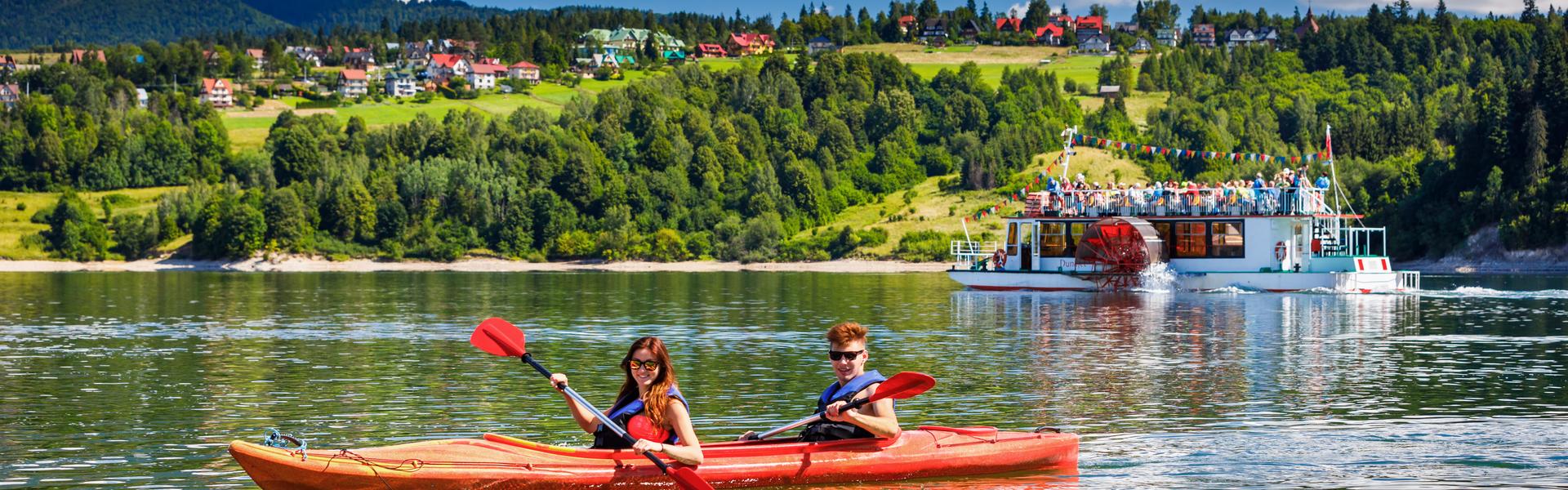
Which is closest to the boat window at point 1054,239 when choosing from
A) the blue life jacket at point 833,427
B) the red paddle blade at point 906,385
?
the blue life jacket at point 833,427

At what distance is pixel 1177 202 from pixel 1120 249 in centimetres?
337

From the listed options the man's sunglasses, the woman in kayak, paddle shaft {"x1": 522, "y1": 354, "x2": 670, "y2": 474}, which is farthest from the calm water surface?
paddle shaft {"x1": 522, "y1": 354, "x2": 670, "y2": 474}

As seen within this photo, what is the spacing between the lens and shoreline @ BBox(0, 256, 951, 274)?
448ft

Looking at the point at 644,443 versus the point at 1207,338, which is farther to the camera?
the point at 1207,338

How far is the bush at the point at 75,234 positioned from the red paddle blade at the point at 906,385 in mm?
132219

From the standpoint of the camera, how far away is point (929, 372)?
37.9m

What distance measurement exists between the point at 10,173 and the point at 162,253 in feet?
103

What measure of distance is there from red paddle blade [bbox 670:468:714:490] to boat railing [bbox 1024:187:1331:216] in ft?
189

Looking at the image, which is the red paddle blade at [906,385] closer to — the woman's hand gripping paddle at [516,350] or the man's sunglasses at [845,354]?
the man's sunglasses at [845,354]

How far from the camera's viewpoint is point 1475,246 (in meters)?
113

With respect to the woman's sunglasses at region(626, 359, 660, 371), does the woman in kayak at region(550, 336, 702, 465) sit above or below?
below

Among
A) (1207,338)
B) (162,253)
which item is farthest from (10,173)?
(1207,338)

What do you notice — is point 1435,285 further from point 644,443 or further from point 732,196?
point 732,196

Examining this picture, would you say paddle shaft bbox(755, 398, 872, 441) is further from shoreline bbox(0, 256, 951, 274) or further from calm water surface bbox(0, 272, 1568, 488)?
shoreline bbox(0, 256, 951, 274)
